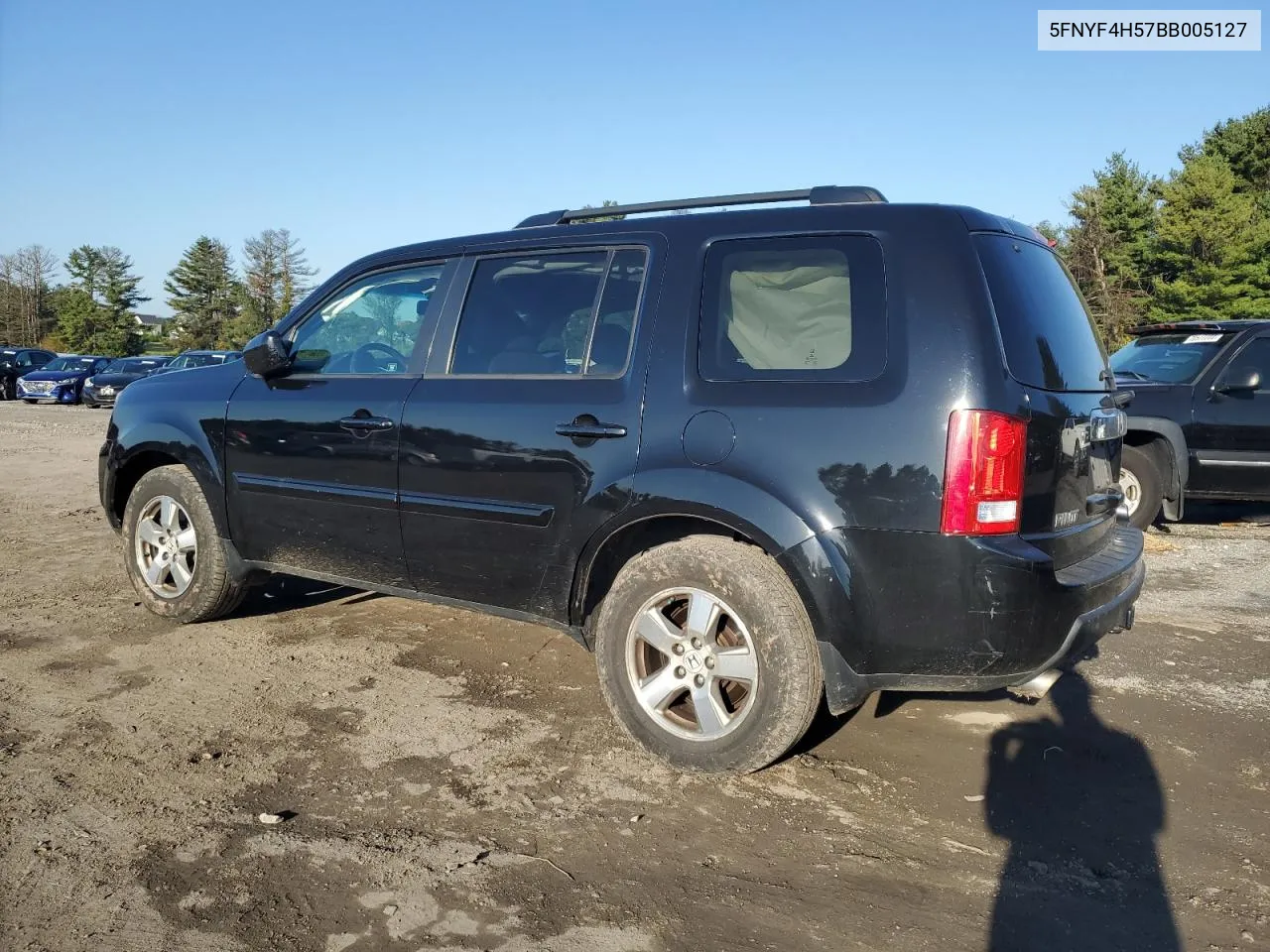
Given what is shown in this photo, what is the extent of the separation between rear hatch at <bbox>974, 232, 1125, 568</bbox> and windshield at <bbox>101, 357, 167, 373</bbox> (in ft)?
95.0

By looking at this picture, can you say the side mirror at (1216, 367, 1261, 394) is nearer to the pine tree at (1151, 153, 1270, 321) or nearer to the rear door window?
the rear door window

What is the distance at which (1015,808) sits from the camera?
3.17 meters

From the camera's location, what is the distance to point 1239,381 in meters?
7.82

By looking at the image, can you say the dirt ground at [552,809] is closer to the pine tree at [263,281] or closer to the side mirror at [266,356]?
the side mirror at [266,356]

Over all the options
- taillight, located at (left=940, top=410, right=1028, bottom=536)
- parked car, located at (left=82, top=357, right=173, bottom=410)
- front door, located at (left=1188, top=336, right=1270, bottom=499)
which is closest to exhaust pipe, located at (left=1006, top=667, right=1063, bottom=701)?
taillight, located at (left=940, top=410, right=1028, bottom=536)

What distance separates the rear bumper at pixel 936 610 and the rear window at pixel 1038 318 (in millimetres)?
600

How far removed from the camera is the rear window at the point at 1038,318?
3.08 m

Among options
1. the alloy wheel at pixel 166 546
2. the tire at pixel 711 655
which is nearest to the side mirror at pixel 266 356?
the alloy wheel at pixel 166 546

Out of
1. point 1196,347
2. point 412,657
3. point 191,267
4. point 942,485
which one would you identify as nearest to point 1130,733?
point 942,485

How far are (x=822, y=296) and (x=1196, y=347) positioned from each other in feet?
20.9

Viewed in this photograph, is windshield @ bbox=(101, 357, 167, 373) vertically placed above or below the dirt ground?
above

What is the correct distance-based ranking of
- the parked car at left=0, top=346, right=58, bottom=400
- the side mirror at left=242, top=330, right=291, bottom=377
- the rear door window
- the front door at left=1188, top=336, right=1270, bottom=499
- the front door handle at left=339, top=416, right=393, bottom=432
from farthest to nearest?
the parked car at left=0, top=346, right=58, bottom=400, the front door at left=1188, top=336, right=1270, bottom=499, the side mirror at left=242, top=330, right=291, bottom=377, the front door handle at left=339, top=416, right=393, bottom=432, the rear door window

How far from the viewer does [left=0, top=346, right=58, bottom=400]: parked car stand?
99.5ft

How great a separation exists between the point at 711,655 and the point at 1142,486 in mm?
6129
